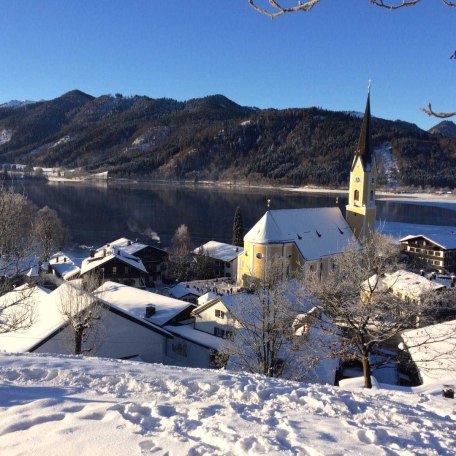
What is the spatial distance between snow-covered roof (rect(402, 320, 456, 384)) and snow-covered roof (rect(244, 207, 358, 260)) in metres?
14.3

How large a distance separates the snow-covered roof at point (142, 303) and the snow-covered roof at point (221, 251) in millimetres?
20656

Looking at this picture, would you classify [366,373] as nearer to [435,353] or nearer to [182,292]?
[435,353]

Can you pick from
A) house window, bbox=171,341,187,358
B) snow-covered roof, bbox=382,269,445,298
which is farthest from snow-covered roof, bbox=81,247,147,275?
snow-covered roof, bbox=382,269,445,298

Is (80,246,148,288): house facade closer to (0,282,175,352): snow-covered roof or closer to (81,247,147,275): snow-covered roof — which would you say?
(81,247,147,275): snow-covered roof

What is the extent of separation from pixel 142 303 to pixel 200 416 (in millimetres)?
19067

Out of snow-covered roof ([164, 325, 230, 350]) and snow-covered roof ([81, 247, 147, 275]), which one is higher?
snow-covered roof ([81, 247, 147, 275])

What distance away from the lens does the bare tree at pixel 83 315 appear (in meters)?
17.2

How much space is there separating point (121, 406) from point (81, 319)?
41.8ft

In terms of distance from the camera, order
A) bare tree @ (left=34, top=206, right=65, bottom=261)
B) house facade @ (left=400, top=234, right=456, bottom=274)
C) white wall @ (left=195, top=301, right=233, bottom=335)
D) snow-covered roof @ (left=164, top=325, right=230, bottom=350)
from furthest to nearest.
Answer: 1. house facade @ (left=400, top=234, right=456, bottom=274)
2. bare tree @ (left=34, top=206, right=65, bottom=261)
3. white wall @ (left=195, top=301, right=233, bottom=335)
4. snow-covered roof @ (left=164, top=325, right=230, bottom=350)

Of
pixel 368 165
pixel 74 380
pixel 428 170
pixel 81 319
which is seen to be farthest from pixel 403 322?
pixel 428 170

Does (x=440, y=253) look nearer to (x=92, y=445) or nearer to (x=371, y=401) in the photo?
(x=371, y=401)

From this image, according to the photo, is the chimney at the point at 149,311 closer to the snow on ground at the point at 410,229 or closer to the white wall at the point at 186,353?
the white wall at the point at 186,353

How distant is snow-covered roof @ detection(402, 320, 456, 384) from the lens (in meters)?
14.8

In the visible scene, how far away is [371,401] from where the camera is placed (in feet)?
23.0
